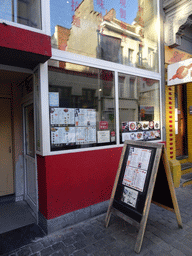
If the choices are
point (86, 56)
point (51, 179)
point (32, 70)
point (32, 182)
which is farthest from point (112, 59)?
point (32, 182)

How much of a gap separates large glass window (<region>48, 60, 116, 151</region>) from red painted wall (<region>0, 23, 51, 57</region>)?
61 centimetres

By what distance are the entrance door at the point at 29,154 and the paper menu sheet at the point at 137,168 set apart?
200cm

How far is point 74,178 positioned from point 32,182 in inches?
46.8

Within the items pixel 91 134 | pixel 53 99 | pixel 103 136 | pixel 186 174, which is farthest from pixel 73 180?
pixel 186 174

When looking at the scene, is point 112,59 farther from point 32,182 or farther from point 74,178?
point 32,182

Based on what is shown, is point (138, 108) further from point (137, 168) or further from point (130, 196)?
point (130, 196)

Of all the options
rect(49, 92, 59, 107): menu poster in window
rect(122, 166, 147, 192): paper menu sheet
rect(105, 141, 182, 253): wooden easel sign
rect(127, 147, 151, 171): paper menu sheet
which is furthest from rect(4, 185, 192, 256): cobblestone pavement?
rect(49, 92, 59, 107): menu poster in window

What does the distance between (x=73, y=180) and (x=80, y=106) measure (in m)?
1.44

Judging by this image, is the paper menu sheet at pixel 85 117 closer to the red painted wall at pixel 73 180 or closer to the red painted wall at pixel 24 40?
the red painted wall at pixel 73 180

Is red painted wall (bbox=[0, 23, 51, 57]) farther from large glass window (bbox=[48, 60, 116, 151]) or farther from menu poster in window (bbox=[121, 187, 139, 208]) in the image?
menu poster in window (bbox=[121, 187, 139, 208])

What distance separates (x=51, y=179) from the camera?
3086 mm

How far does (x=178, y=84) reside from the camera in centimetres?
478

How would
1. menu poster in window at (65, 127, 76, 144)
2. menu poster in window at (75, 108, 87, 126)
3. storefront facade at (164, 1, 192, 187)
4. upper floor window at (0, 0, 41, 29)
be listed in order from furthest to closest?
storefront facade at (164, 1, 192, 187) → menu poster in window at (75, 108, 87, 126) → menu poster in window at (65, 127, 76, 144) → upper floor window at (0, 0, 41, 29)

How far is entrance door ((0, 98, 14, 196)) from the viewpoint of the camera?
14.4 feet
